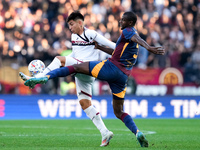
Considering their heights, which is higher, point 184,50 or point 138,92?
point 184,50

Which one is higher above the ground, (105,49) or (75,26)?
(75,26)

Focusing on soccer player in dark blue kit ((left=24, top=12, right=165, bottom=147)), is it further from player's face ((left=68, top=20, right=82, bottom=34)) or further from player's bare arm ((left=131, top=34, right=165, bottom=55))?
player's face ((left=68, top=20, right=82, bottom=34))

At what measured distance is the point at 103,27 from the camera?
20188 mm

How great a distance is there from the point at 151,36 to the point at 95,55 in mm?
11469

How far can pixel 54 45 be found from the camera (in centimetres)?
1905

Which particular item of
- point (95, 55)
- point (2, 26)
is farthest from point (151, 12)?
point (95, 55)

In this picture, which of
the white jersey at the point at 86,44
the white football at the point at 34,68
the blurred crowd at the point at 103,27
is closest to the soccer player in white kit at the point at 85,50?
the white jersey at the point at 86,44

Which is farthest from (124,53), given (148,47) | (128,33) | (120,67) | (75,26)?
(75,26)

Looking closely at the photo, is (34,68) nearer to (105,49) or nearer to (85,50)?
(85,50)

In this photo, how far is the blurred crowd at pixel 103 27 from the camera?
18.4 metres

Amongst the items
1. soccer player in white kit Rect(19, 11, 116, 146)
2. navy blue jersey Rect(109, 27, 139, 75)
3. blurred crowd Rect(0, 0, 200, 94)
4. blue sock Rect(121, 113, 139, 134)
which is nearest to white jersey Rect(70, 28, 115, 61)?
soccer player in white kit Rect(19, 11, 116, 146)

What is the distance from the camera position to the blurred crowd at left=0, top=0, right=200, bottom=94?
1838 centimetres

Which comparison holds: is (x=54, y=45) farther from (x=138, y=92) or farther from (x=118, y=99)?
(x=118, y=99)

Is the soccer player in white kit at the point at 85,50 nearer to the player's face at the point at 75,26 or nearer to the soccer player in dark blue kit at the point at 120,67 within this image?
the player's face at the point at 75,26
